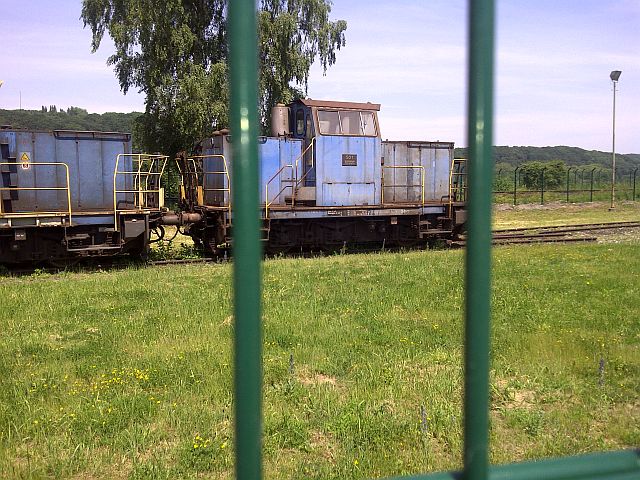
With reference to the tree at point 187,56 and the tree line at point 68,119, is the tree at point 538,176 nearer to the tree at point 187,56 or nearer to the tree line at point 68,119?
the tree at point 187,56

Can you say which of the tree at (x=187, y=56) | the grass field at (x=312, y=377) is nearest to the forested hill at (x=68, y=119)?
the tree at (x=187, y=56)

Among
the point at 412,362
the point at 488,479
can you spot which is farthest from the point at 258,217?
the point at 412,362

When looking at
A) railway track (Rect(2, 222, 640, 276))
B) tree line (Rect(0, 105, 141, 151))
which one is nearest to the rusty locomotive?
railway track (Rect(2, 222, 640, 276))

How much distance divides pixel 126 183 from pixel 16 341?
7356mm

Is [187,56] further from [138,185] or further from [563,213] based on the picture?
[563,213]

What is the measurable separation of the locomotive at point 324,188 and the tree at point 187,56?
29.2 feet

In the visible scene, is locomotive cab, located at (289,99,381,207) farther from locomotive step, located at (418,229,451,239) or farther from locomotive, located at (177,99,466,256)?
locomotive step, located at (418,229,451,239)

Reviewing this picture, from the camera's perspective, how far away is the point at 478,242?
1.04m

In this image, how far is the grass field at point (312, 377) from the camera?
4059 mm

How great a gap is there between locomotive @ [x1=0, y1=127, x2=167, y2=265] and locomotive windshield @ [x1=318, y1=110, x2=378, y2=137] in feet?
14.9

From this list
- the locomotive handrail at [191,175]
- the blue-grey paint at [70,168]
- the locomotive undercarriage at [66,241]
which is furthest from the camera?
the locomotive handrail at [191,175]

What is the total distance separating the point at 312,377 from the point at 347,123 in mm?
10392

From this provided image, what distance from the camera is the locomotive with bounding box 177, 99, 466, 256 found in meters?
14.3

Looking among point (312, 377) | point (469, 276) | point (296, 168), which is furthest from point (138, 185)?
point (469, 276)
